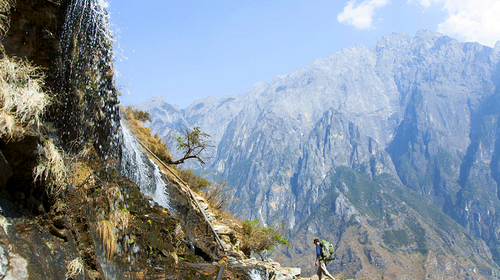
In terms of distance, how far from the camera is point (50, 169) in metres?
3.79

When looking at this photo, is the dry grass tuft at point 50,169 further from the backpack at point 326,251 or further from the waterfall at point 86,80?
the backpack at point 326,251

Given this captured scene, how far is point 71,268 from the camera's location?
11.5ft

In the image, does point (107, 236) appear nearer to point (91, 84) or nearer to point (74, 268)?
point (74, 268)

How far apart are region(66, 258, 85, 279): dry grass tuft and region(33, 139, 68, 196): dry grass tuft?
899 mm

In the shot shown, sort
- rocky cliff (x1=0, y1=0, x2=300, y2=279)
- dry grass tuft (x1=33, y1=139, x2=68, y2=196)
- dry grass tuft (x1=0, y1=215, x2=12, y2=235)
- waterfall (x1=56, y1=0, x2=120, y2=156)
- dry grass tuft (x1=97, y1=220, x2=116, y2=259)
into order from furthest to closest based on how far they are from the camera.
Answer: waterfall (x1=56, y1=0, x2=120, y2=156) < dry grass tuft (x1=97, y1=220, x2=116, y2=259) < dry grass tuft (x1=33, y1=139, x2=68, y2=196) < rocky cliff (x1=0, y1=0, x2=300, y2=279) < dry grass tuft (x1=0, y1=215, x2=12, y2=235)

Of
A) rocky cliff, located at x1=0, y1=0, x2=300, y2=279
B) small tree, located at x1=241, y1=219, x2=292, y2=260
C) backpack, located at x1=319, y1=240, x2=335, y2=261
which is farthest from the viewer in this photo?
small tree, located at x1=241, y1=219, x2=292, y2=260

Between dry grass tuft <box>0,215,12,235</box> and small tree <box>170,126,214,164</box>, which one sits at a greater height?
small tree <box>170,126,214,164</box>

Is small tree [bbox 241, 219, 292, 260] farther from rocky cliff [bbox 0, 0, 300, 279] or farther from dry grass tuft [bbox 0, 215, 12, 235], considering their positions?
dry grass tuft [bbox 0, 215, 12, 235]

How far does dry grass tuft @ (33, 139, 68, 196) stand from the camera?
3.66 m

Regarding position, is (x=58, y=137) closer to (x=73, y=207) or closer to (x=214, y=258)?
(x=73, y=207)

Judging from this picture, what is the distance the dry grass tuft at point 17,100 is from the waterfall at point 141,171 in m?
3.68

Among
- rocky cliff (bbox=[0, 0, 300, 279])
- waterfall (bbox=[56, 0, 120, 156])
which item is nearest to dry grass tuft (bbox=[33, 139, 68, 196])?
rocky cliff (bbox=[0, 0, 300, 279])

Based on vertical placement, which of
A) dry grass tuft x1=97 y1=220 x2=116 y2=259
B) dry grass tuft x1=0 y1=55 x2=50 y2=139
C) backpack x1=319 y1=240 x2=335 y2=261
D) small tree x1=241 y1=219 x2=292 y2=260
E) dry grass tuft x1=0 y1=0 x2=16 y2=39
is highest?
dry grass tuft x1=0 y1=0 x2=16 y2=39

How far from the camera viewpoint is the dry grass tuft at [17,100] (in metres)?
3.34
